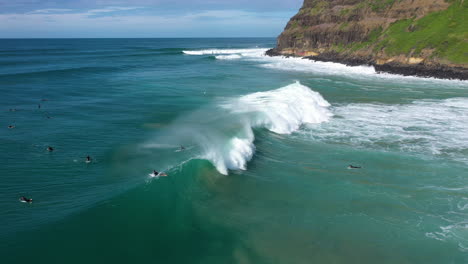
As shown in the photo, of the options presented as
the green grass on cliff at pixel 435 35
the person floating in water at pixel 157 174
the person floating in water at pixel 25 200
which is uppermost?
A: the green grass on cliff at pixel 435 35

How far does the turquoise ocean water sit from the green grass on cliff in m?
25.7

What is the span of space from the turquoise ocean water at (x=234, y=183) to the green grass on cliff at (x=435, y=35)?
84.2ft

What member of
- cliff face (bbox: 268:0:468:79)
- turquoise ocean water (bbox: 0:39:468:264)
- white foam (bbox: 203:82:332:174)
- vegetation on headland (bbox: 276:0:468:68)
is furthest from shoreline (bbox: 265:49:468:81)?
white foam (bbox: 203:82:332:174)

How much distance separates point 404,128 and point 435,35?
40.0m

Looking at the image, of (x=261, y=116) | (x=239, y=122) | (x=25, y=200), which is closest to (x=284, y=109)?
(x=261, y=116)

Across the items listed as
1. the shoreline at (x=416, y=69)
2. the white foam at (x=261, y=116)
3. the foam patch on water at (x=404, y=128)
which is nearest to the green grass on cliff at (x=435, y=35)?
the shoreline at (x=416, y=69)

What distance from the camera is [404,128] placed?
21.5 metres

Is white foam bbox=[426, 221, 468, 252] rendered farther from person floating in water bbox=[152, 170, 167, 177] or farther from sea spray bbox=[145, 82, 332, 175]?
person floating in water bbox=[152, 170, 167, 177]

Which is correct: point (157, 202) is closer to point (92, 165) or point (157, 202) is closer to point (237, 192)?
point (237, 192)

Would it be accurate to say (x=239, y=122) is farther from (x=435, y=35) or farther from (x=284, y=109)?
(x=435, y=35)

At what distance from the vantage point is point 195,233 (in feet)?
32.9

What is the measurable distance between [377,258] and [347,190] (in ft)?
13.7

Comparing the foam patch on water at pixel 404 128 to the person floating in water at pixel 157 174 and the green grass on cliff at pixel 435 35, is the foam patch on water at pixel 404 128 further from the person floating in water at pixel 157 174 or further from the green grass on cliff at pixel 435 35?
the green grass on cliff at pixel 435 35

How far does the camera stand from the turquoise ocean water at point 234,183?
30.8 ft
